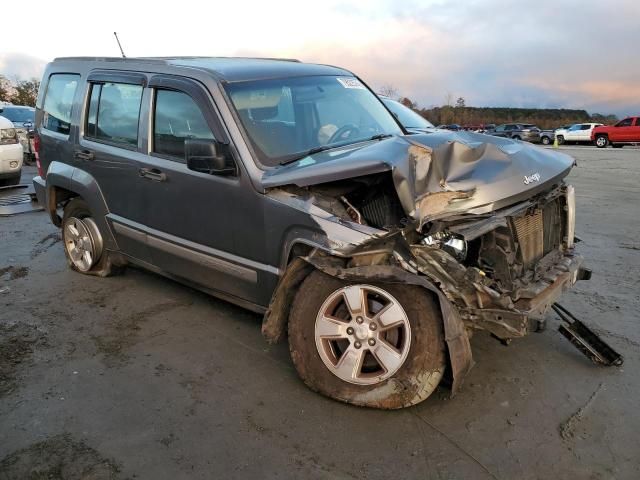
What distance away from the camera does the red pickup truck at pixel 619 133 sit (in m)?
31.5

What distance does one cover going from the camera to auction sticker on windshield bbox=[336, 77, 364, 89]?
4.68 metres

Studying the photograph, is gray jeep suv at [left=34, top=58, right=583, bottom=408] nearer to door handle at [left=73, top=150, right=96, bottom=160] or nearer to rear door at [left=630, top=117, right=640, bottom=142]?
door handle at [left=73, top=150, right=96, bottom=160]

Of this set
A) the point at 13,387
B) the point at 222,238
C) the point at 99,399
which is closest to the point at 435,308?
the point at 222,238

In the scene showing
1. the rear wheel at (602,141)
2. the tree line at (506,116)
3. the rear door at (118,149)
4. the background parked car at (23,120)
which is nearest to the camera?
the rear door at (118,149)

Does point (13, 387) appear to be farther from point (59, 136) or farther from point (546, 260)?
point (546, 260)

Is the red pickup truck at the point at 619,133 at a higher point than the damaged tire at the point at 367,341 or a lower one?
higher

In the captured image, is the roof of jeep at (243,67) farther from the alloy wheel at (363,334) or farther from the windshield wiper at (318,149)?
the alloy wheel at (363,334)

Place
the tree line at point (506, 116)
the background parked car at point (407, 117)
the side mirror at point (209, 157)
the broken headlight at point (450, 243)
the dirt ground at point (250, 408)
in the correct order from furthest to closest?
the tree line at point (506, 116), the background parked car at point (407, 117), the side mirror at point (209, 157), the broken headlight at point (450, 243), the dirt ground at point (250, 408)

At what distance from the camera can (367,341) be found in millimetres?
3111

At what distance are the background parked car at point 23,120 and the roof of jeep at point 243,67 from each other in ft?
36.9

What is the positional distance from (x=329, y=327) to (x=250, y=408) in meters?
0.66

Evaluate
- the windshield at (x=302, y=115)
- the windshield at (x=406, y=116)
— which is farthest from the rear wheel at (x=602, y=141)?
the windshield at (x=302, y=115)

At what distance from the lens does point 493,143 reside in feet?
11.6

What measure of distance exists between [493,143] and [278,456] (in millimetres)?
2296
